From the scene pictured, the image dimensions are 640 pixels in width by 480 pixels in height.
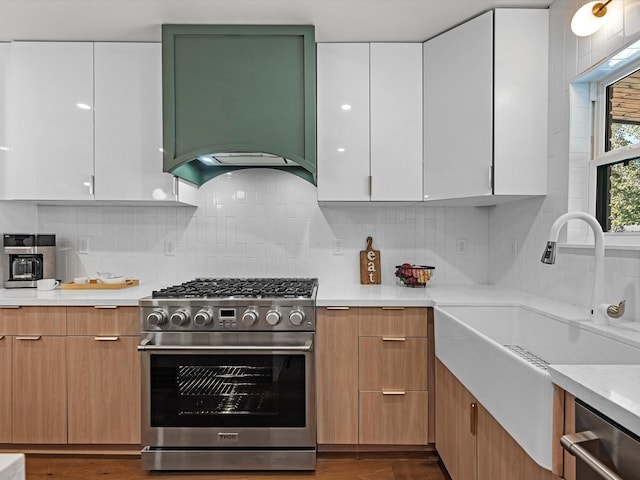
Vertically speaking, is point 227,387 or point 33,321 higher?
point 33,321

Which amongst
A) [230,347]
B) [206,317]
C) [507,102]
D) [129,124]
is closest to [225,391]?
[230,347]

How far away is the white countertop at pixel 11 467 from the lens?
0.57 m

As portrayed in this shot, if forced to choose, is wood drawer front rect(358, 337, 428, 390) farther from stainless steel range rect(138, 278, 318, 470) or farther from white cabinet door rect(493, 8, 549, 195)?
white cabinet door rect(493, 8, 549, 195)

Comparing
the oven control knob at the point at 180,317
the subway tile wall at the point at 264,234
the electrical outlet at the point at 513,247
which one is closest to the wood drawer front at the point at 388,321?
the subway tile wall at the point at 264,234

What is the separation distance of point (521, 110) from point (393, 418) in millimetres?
1800

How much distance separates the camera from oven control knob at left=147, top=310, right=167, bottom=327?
2.18 meters

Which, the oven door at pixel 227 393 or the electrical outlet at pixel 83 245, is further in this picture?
the electrical outlet at pixel 83 245

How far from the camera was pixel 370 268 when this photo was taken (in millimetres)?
2912

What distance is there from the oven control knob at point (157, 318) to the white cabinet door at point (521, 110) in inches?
73.8

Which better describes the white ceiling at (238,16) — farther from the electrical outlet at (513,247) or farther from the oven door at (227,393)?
the oven door at (227,393)

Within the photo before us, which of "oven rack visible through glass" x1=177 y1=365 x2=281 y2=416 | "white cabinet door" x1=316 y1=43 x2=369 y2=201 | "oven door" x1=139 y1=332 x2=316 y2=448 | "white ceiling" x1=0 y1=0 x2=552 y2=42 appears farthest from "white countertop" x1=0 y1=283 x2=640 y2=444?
"white ceiling" x1=0 y1=0 x2=552 y2=42

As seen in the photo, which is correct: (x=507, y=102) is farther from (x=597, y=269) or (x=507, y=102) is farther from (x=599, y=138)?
(x=597, y=269)

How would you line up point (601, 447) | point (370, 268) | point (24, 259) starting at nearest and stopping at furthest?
point (601, 447)
point (24, 259)
point (370, 268)

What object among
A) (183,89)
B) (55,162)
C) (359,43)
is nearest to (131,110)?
(183,89)
